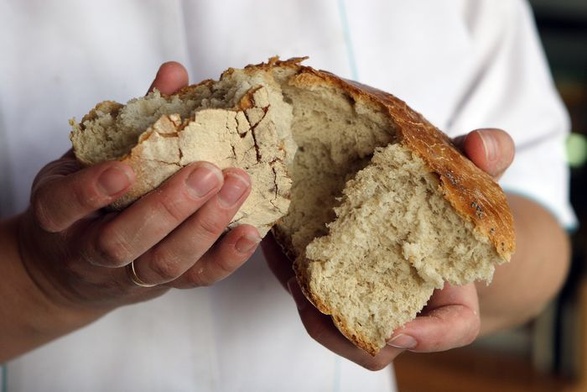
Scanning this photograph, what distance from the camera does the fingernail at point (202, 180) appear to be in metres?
0.71

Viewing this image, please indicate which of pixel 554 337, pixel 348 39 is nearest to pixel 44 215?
pixel 348 39

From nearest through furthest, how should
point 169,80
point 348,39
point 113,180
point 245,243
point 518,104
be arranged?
point 113,180, point 245,243, point 169,80, point 348,39, point 518,104

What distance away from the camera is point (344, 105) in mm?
908

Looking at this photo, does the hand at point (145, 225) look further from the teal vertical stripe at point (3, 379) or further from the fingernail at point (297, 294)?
the teal vertical stripe at point (3, 379)

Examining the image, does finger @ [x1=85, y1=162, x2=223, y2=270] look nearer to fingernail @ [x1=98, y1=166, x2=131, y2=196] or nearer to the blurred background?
fingernail @ [x1=98, y1=166, x2=131, y2=196]

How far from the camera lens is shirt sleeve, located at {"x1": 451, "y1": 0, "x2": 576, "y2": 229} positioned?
1.43 meters

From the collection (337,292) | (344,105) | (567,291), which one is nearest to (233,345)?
(337,292)

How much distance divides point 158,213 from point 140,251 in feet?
0.18

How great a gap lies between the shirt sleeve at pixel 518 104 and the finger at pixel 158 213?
2.65 feet

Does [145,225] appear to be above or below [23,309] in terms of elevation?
above

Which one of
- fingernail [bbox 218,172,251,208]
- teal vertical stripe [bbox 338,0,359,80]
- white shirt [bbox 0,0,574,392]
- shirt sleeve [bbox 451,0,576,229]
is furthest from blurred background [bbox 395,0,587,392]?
fingernail [bbox 218,172,251,208]

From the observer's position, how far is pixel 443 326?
87cm

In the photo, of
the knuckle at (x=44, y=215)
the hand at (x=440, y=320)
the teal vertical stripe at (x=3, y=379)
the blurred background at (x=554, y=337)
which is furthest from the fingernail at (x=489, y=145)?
the blurred background at (x=554, y=337)

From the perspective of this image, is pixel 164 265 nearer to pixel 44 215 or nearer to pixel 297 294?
pixel 44 215
